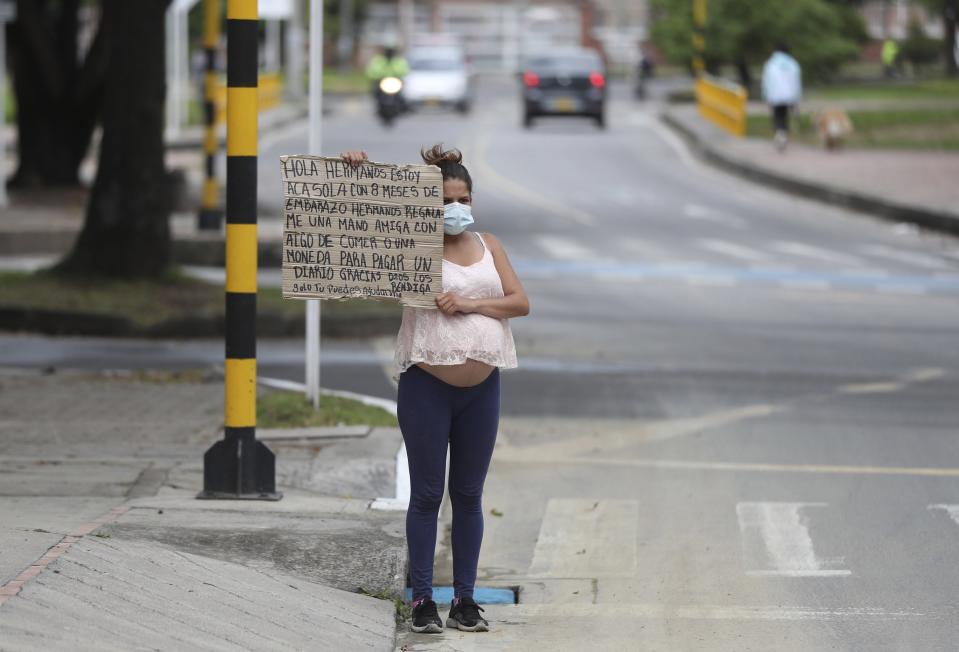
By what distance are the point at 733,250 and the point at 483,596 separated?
1603 centimetres

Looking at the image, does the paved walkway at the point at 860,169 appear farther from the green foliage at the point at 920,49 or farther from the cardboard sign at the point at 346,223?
the green foliage at the point at 920,49

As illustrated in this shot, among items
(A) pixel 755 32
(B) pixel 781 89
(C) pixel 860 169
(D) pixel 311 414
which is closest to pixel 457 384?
(D) pixel 311 414

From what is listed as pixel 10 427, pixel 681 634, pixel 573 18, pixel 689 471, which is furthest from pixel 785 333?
pixel 573 18

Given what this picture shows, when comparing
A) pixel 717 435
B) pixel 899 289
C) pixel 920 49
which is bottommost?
pixel 920 49

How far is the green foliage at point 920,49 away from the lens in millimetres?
80875

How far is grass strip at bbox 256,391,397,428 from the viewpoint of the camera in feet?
34.5

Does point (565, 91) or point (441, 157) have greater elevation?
point (441, 157)

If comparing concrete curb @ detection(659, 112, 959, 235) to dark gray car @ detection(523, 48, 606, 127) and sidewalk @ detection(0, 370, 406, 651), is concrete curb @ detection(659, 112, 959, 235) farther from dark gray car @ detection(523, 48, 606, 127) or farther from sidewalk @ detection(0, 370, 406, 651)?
sidewalk @ detection(0, 370, 406, 651)

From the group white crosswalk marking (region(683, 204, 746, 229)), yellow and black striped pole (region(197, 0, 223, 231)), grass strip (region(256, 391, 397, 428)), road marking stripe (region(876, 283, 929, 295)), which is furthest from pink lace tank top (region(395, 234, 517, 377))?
white crosswalk marking (region(683, 204, 746, 229))

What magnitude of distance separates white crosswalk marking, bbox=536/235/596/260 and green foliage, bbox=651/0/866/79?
33584mm

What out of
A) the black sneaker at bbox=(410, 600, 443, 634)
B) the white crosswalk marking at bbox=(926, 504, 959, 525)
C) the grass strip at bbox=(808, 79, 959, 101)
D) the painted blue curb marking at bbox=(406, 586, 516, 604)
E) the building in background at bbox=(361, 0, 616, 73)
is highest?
the black sneaker at bbox=(410, 600, 443, 634)

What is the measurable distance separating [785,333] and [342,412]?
5.97m

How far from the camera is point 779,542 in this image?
8445mm

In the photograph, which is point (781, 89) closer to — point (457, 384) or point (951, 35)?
point (457, 384)
